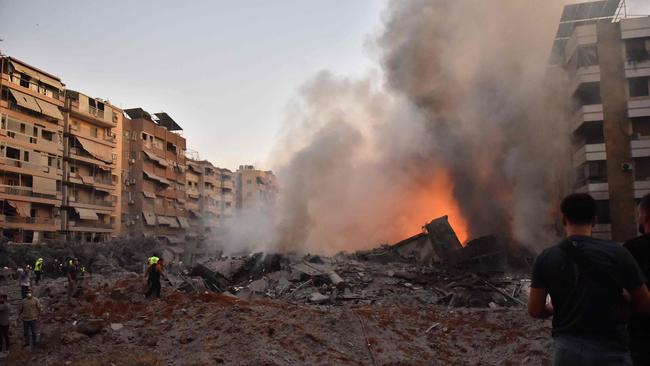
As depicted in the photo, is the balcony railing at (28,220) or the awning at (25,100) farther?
the awning at (25,100)

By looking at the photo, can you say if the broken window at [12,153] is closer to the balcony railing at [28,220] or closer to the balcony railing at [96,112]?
the balcony railing at [28,220]

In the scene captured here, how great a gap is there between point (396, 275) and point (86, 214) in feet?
111

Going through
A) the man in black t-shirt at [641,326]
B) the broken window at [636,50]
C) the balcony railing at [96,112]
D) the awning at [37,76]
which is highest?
the awning at [37,76]

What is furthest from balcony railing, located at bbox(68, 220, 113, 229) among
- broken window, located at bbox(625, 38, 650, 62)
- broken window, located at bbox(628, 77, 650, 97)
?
broken window, located at bbox(625, 38, 650, 62)

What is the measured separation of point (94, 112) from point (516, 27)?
38.7m

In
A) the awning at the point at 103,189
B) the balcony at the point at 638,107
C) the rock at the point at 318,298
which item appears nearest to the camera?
the rock at the point at 318,298

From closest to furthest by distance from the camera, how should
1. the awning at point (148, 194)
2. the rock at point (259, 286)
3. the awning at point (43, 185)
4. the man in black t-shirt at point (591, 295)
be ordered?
the man in black t-shirt at point (591, 295) < the rock at point (259, 286) < the awning at point (43, 185) < the awning at point (148, 194)

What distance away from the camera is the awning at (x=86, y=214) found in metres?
42.9

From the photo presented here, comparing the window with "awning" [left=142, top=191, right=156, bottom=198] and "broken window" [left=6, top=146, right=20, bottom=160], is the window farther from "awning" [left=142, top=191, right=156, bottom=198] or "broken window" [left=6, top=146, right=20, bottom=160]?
"awning" [left=142, top=191, right=156, bottom=198]

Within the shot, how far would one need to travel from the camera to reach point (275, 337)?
10.2 meters

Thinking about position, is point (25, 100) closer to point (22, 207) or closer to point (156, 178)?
point (22, 207)

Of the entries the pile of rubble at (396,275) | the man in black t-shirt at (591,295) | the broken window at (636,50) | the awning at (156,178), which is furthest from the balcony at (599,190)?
the awning at (156,178)

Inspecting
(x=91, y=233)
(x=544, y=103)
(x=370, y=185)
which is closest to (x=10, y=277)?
(x=91, y=233)

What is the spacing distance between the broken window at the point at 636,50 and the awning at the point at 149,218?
156ft
